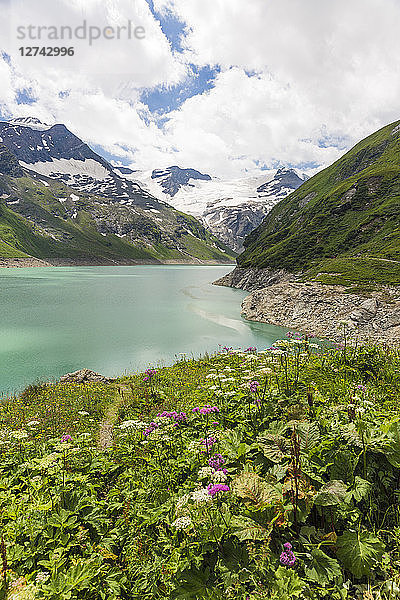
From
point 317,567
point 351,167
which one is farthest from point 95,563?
point 351,167

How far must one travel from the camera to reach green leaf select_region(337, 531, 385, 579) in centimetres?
336

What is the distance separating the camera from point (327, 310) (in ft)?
131

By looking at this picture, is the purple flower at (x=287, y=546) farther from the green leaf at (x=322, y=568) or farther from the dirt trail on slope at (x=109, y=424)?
the dirt trail on slope at (x=109, y=424)

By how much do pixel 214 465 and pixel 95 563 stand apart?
2099 mm

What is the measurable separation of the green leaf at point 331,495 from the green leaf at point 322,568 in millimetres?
511

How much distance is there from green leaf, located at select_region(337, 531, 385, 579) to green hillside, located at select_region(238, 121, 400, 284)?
44.9 m

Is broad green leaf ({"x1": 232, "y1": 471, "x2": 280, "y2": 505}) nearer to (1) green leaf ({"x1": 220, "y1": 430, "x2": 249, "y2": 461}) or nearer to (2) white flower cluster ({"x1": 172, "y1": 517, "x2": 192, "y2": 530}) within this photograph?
(2) white flower cluster ({"x1": 172, "y1": 517, "x2": 192, "y2": 530})

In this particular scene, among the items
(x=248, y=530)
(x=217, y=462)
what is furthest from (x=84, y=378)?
(x=248, y=530)

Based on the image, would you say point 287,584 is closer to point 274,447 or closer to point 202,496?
point 202,496

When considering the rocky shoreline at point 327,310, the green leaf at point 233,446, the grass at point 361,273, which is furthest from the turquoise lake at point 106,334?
the green leaf at point 233,446

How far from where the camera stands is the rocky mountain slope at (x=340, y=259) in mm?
37750

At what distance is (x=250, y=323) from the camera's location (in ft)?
142

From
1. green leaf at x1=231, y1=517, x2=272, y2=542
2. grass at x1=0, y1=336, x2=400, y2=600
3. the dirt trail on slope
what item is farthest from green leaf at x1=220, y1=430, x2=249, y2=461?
the dirt trail on slope

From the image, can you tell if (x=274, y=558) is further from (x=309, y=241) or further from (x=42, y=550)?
(x=309, y=241)
